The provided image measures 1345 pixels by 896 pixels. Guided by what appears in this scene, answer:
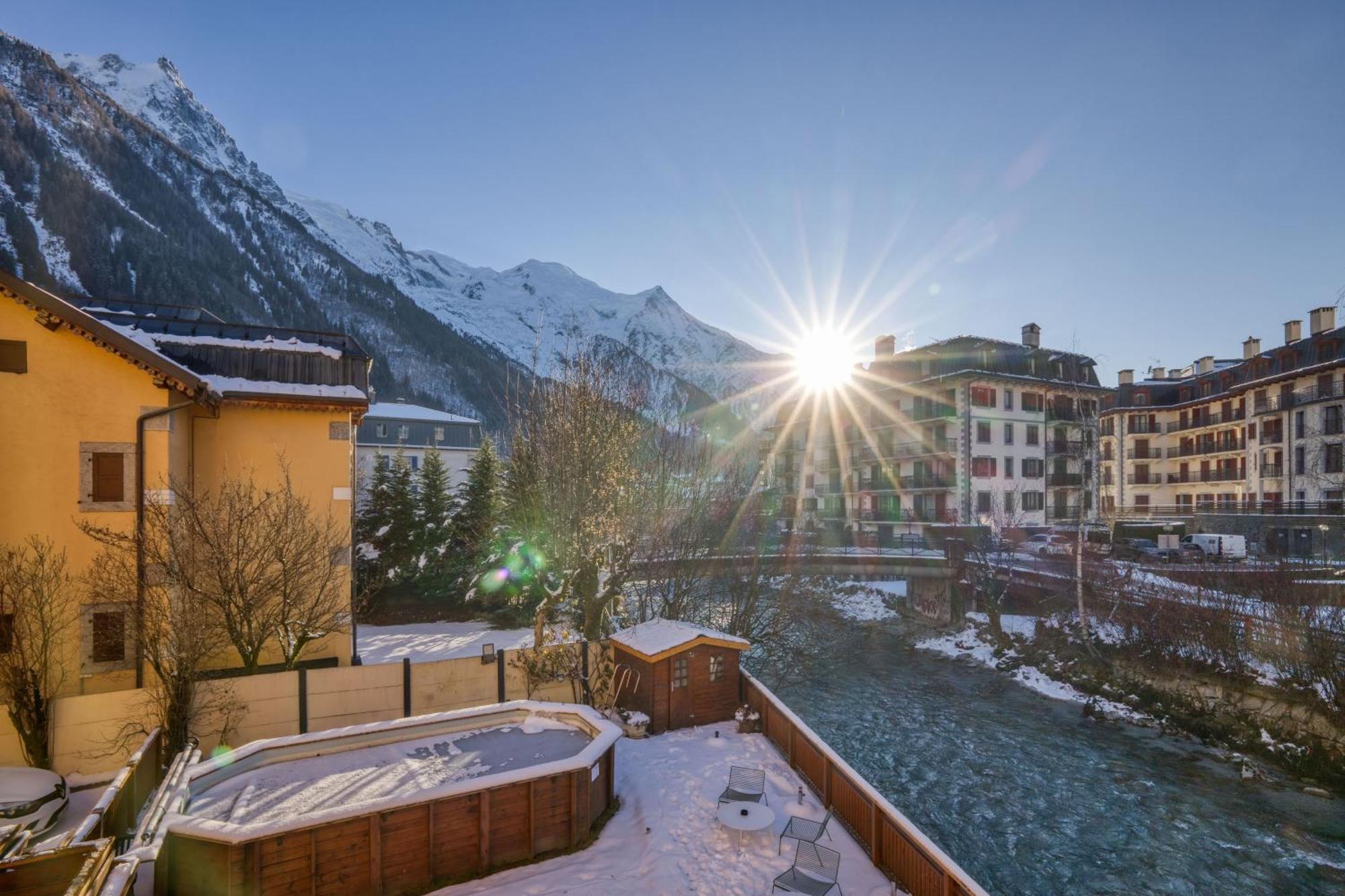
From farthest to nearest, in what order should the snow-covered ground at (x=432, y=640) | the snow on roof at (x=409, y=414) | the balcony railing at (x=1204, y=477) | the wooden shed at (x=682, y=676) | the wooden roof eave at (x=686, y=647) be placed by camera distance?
the snow on roof at (x=409, y=414) → the balcony railing at (x=1204, y=477) → the snow-covered ground at (x=432, y=640) → the wooden shed at (x=682, y=676) → the wooden roof eave at (x=686, y=647)

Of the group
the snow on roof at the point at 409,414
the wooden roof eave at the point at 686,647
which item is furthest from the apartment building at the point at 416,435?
the wooden roof eave at the point at 686,647

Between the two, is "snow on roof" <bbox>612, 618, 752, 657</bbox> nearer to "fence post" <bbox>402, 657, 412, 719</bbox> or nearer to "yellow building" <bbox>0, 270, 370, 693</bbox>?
"fence post" <bbox>402, 657, 412, 719</bbox>

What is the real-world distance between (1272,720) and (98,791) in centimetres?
2993

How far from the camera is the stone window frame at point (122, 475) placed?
1342cm

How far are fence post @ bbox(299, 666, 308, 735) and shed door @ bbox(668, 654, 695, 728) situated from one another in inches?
333

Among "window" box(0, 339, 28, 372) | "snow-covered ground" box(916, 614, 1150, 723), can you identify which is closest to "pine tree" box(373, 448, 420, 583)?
"window" box(0, 339, 28, 372)

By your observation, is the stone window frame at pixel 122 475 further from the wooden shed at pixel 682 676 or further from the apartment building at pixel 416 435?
the apartment building at pixel 416 435

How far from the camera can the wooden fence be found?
7.72 meters

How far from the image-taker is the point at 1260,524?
37312 mm

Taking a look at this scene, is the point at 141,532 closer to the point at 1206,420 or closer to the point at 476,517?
the point at 476,517

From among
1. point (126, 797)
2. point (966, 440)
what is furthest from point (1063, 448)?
point (126, 797)

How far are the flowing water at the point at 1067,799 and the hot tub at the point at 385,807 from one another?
362 inches

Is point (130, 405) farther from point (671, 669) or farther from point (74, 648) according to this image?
point (671, 669)

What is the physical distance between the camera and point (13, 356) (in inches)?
521
